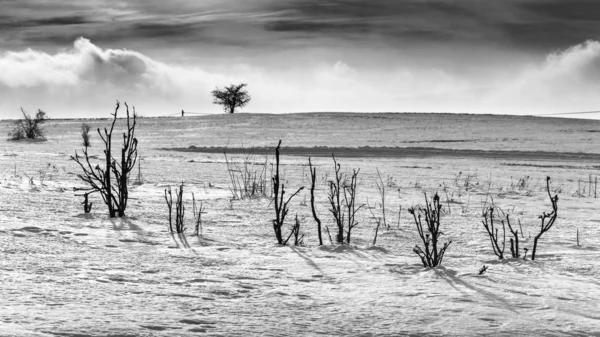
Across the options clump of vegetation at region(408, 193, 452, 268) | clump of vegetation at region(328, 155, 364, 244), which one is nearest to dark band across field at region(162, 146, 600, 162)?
clump of vegetation at region(328, 155, 364, 244)

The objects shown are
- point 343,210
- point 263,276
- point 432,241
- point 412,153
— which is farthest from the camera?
point 412,153

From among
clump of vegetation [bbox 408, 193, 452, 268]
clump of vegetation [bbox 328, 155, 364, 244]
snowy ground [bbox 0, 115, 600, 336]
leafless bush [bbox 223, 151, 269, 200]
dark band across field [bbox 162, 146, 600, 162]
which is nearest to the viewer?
snowy ground [bbox 0, 115, 600, 336]

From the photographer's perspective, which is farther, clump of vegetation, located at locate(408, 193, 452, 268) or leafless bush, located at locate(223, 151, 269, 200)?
leafless bush, located at locate(223, 151, 269, 200)

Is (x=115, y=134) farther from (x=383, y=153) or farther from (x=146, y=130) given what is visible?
(x=383, y=153)

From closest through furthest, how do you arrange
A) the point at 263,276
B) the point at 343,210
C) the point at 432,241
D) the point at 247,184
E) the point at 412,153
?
the point at 263,276, the point at 432,241, the point at 343,210, the point at 247,184, the point at 412,153

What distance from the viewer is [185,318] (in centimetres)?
337

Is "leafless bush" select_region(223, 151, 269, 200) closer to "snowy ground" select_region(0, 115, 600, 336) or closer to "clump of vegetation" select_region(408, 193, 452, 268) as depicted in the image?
"snowy ground" select_region(0, 115, 600, 336)

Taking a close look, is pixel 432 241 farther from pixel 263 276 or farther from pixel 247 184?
pixel 247 184

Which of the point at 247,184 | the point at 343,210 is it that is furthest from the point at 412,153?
the point at 343,210

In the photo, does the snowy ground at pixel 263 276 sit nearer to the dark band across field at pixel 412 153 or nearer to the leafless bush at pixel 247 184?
the leafless bush at pixel 247 184

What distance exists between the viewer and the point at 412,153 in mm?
26531

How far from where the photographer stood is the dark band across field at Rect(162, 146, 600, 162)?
25.1 metres

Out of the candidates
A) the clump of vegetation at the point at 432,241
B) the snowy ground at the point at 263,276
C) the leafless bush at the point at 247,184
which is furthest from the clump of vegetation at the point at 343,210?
the leafless bush at the point at 247,184

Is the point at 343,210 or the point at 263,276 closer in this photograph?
the point at 263,276
